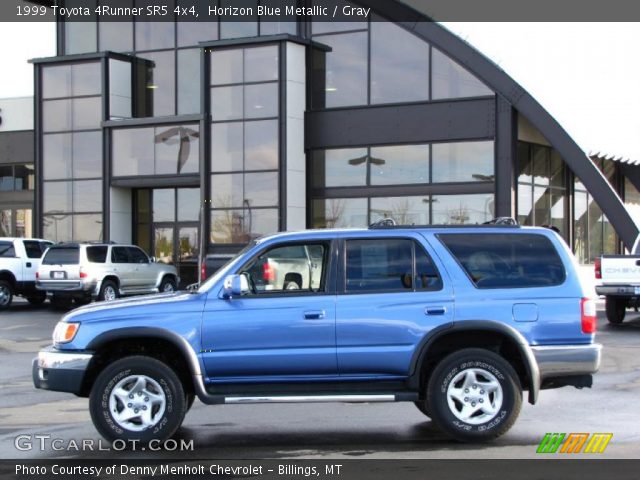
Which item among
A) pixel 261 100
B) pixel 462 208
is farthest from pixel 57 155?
pixel 462 208

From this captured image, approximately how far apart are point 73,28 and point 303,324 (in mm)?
27946

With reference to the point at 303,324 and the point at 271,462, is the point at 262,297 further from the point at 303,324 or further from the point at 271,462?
the point at 271,462

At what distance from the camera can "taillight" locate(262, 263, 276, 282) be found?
825 centimetres

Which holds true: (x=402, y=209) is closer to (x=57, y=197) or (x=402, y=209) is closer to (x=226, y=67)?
(x=226, y=67)

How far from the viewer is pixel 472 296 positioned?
319 inches

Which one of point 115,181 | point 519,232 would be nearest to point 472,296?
point 519,232

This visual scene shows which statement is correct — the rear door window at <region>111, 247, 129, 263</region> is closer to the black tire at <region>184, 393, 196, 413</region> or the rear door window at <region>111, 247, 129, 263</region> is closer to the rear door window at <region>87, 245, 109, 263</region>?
the rear door window at <region>87, 245, 109, 263</region>

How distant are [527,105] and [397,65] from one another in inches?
169

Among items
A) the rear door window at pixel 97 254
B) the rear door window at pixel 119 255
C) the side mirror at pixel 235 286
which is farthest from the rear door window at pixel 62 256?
the side mirror at pixel 235 286

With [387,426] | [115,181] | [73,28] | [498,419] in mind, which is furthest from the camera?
[73,28]

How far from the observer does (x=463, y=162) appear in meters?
27.0

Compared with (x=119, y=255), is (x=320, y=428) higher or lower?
lower

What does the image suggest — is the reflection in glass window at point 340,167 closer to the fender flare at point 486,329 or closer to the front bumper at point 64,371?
the fender flare at point 486,329

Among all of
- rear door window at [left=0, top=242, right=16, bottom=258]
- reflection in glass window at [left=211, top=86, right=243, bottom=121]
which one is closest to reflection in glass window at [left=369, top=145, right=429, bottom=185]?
reflection in glass window at [left=211, top=86, right=243, bottom=121]
